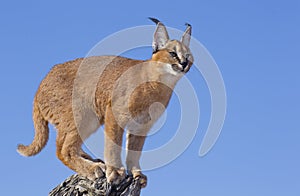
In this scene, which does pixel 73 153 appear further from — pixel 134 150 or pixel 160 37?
pixel 160 37

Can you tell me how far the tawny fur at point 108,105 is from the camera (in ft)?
46.1

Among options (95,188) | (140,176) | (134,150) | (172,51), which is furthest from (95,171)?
(172,51)

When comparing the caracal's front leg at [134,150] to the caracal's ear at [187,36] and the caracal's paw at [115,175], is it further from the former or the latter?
the caracal's ear at [187,36]

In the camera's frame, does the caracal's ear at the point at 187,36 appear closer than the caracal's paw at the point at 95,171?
No

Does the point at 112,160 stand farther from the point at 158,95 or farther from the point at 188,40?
the point at 188,40

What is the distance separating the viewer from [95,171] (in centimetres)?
1380

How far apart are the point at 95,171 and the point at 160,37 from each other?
147 inches

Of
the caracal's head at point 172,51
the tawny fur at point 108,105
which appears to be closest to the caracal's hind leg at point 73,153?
the tawny fur at point 108,105

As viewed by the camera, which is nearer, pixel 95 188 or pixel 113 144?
pixel 95 188

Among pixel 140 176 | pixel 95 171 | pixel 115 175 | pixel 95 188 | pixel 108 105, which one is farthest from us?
pixel 108 105

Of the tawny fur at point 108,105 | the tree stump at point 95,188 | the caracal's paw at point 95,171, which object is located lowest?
the tree stump at point 95,188

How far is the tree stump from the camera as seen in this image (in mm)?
13367

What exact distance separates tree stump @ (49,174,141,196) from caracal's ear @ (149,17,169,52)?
3.36 meters

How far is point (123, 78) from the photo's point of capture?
583 inches
